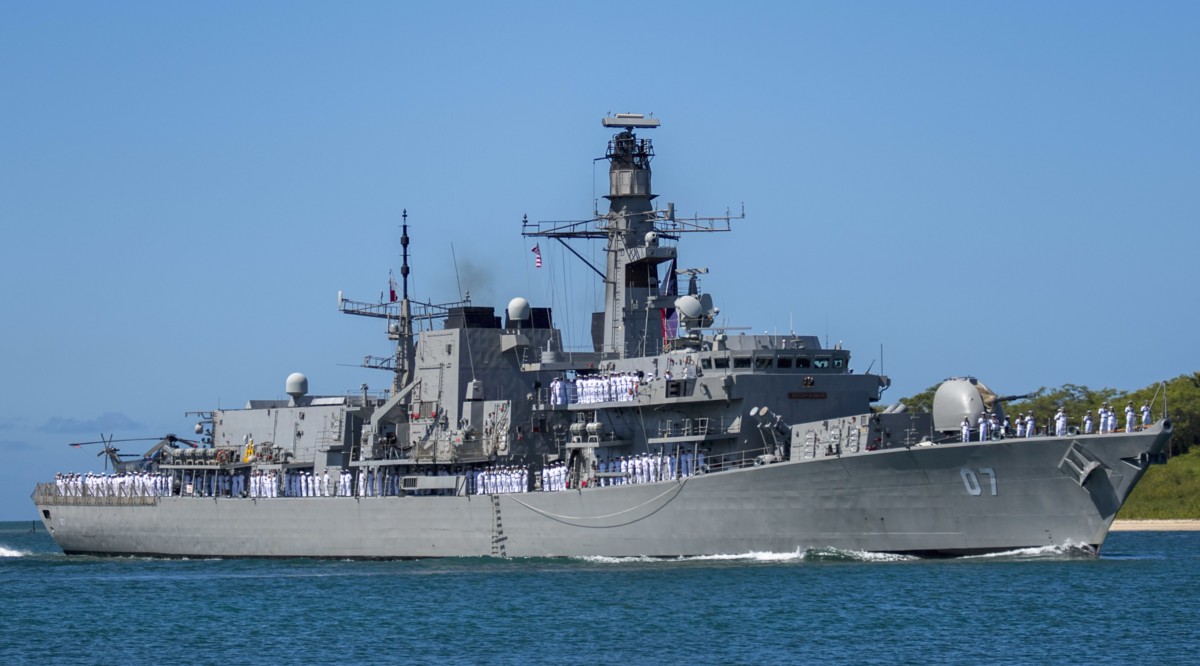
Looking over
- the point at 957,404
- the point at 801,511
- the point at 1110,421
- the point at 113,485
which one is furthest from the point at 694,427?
the point at 113,485

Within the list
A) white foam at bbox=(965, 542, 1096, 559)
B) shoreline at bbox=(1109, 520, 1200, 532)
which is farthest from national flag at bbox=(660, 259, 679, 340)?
shoreline at bbox=(1109, 520, 1200, 532)

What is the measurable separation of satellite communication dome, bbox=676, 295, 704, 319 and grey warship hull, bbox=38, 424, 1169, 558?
4.51m

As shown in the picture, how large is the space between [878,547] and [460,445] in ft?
41.0

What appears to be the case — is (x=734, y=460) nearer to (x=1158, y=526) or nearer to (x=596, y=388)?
(x=596, y=388)

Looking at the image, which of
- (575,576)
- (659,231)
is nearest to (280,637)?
(575,576)

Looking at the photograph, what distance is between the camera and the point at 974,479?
112ft

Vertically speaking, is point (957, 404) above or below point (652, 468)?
above

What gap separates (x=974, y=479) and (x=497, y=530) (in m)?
12.9

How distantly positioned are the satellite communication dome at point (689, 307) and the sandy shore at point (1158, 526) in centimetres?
2592

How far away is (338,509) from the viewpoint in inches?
1799

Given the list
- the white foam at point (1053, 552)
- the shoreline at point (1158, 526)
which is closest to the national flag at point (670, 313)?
the white foam at point (1053, 552)

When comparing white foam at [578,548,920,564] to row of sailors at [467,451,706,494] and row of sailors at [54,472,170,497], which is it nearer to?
row of sailors at [467,451,706,494]

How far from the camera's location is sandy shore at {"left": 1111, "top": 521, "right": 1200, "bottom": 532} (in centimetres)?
5903

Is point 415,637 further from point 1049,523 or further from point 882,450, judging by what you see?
point 1049,523
